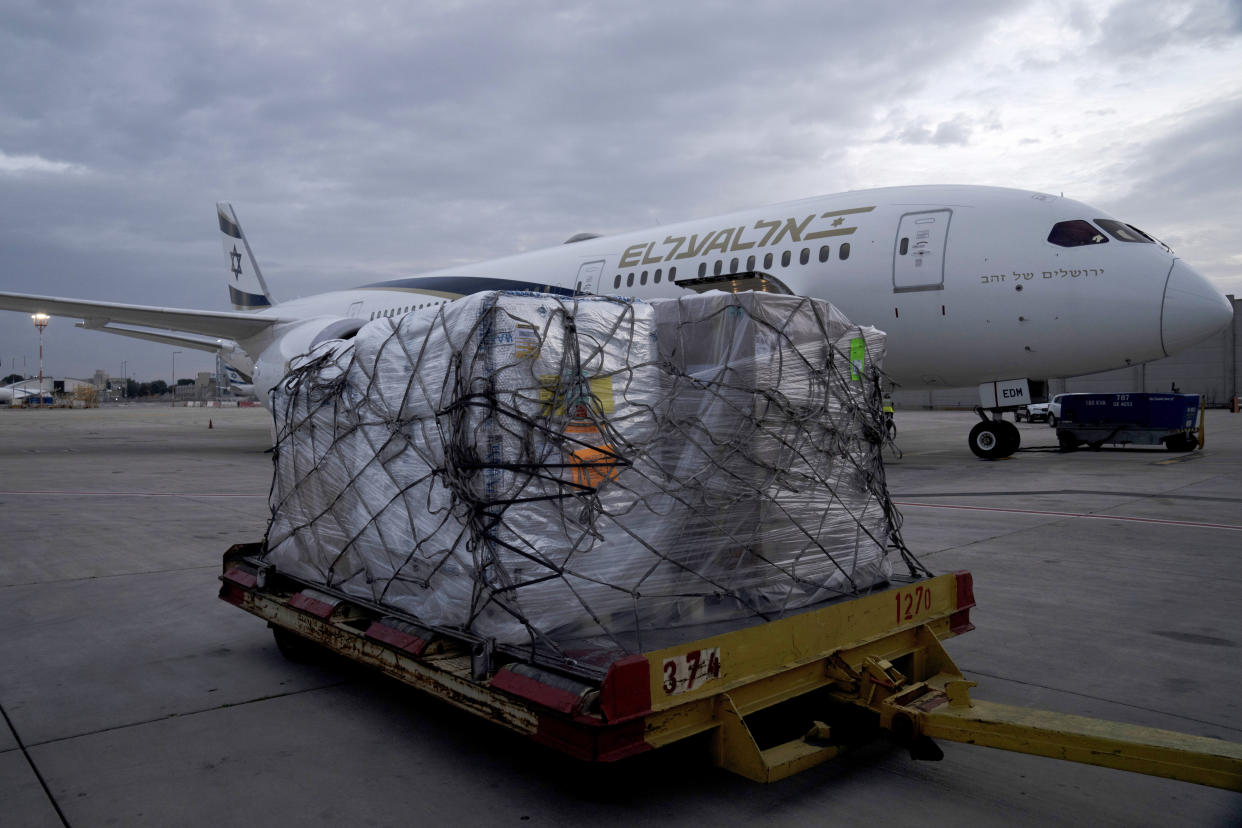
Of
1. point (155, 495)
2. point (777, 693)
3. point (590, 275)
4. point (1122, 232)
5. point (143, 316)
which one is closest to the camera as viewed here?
point (777, 693)

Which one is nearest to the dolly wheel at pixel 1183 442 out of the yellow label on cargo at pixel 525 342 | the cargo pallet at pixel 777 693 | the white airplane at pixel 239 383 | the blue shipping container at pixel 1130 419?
the blue shipping container at pixel 1130 419

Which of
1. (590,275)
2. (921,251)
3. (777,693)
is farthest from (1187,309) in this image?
(777,693)

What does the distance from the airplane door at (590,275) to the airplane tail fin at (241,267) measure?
51.1ft

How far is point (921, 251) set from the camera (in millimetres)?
12211

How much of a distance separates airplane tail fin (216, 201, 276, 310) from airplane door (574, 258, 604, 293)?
51.1 feet

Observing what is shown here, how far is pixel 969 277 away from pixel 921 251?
2.55ft

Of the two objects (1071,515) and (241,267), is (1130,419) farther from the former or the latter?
(241,267)

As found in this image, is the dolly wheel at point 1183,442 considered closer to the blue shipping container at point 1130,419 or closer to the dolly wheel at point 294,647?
the blue shipping container at point 1130,419

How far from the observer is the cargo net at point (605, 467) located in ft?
10.4

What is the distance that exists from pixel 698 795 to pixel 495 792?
745 mm

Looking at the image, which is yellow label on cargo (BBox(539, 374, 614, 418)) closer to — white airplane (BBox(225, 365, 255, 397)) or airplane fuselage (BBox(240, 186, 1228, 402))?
airplane fuselage (BBox(240, 186, 1228, 402))

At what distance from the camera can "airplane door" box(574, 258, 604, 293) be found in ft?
51.6

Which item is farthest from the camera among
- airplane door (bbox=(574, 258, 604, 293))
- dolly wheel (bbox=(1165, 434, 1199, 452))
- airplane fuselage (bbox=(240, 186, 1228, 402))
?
dolly wheel (bbox=(1165, 434, 1199, 452))

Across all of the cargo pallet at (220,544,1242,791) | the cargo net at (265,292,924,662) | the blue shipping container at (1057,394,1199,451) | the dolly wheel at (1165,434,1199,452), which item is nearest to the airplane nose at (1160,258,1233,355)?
the blue shipping container at (1057,394,1199,451)
